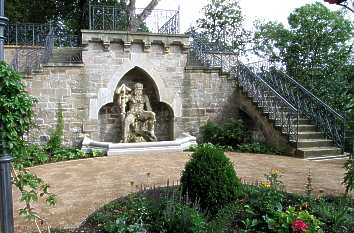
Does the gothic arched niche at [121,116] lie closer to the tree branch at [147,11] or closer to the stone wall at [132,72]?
the stone wall at [132,72]

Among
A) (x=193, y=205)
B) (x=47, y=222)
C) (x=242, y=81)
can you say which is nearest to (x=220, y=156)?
(x=193, y=205)

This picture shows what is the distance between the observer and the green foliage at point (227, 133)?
10.0 meters

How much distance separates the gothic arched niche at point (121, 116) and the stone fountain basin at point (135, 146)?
836 mm

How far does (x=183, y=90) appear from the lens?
1057 cm

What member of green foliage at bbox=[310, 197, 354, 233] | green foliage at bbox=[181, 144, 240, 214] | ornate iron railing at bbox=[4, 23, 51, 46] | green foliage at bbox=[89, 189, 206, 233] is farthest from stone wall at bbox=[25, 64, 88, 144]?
green foliage at bbox=[310, 197, 354, 233]

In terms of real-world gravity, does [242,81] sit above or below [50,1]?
below

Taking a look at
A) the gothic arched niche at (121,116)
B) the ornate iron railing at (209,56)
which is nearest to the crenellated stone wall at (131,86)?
the gothic arched niche at (121,116)

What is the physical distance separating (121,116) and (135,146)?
131 centimetres

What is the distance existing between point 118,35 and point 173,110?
8.69 feet

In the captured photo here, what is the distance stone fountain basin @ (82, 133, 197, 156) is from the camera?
9.00 m

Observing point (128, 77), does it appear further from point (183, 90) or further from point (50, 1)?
point (50, 1)

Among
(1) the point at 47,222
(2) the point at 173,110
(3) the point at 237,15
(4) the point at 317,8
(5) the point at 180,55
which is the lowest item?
(1) the point at 47,222

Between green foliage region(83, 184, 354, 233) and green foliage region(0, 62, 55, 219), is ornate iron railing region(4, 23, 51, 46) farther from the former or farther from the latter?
green foliage region(0, 62, 55, 219)

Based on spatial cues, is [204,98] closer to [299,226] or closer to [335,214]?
[335,214]
